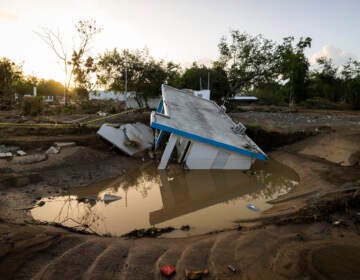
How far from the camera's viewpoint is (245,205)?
19.0 feet

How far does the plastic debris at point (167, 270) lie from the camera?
289 cm

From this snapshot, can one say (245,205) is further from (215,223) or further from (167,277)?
(167,277)

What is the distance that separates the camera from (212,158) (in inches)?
323

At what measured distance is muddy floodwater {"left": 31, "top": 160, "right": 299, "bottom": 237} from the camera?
484cm

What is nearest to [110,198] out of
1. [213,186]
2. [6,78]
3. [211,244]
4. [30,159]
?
[213,186]

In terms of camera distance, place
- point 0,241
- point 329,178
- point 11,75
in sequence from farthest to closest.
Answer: point 11,75 < point 329,178 < point 0,241

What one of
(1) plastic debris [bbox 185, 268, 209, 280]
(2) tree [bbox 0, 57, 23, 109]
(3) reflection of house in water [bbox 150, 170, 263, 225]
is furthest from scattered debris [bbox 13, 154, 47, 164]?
(2) tree [bbox 0, 57, 23, 109]

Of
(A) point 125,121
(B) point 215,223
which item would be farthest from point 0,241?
(A) point 125,121

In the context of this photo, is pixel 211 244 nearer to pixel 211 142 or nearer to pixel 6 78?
pixel 211 142

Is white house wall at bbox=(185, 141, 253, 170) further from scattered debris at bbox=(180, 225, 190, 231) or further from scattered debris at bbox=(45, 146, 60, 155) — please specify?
scattered debris at bbox=(45, 146, 60, 155)

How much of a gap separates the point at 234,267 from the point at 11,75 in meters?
27.4

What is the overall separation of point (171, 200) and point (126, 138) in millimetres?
4051

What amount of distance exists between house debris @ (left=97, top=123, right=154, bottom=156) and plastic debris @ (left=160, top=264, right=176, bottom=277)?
6367 mm

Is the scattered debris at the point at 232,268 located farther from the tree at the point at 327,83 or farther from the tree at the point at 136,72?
the tree at the point at 327,83
